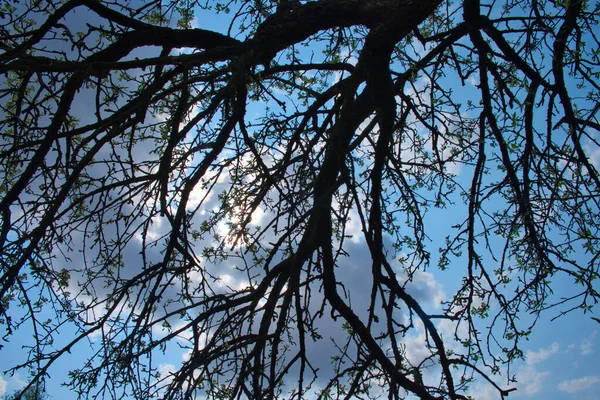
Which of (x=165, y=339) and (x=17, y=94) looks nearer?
(x=165, y=339)

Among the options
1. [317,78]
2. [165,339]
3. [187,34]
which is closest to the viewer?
[165,339]

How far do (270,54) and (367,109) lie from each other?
3.18 feet

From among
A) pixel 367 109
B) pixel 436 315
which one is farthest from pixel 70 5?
pixel 436 315

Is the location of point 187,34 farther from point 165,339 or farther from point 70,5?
point 165,339

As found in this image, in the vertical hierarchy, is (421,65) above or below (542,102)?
above

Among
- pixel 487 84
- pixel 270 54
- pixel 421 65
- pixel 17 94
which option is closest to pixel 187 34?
pixel 270 54

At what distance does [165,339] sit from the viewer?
289 centimetres

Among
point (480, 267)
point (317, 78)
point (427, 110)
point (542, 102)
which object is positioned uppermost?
point (317, 78)

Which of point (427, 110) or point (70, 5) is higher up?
point (70, 5)

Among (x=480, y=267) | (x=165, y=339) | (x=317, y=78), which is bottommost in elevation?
(x=165, y=339)

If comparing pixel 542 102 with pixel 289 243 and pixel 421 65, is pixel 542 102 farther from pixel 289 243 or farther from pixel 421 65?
pixel 289 243

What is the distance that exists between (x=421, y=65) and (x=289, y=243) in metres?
1.93

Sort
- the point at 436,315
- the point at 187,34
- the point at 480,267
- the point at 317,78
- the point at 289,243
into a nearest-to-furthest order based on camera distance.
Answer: the point at 436,315
the point at 480,267
the point at 289,243
the point at 187,34
the point at 317,78

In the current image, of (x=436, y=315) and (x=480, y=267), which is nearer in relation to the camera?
(x=436, y=315)
